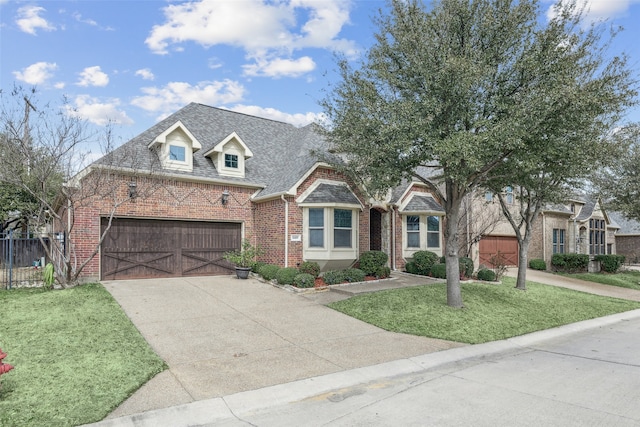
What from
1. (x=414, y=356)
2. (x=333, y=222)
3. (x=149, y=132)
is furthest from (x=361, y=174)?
(x=149, y=132)

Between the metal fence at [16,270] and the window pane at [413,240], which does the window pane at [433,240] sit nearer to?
the window pane at [413,240]

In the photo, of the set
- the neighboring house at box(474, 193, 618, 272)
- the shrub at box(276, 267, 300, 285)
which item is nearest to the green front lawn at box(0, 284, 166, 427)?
the shrub at box(276, 267, 300, 285)

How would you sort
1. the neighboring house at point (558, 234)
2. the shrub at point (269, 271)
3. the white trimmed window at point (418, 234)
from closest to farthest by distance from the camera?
the shrub at point (269, 271) → the white trimmed window at point (418, 234) → the neighboring house at point (558, 234)

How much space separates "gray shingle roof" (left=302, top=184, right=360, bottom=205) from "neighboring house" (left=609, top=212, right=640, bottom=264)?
34.4m

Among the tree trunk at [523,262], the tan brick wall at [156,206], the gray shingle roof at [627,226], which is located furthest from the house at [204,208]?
the gray shingle roof at [627,226]

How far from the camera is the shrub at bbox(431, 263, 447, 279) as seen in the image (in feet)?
51.7

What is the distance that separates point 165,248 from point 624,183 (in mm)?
22681

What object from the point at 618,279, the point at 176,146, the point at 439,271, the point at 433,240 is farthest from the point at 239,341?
the point at 618,279

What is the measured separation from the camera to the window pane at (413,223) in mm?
18344

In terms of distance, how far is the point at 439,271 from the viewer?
15.9 m

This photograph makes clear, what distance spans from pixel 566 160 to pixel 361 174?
5.49 metres

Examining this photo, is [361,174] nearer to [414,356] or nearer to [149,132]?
[414,356]

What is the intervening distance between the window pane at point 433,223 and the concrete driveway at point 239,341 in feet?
27.9

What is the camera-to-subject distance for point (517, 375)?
627cm
